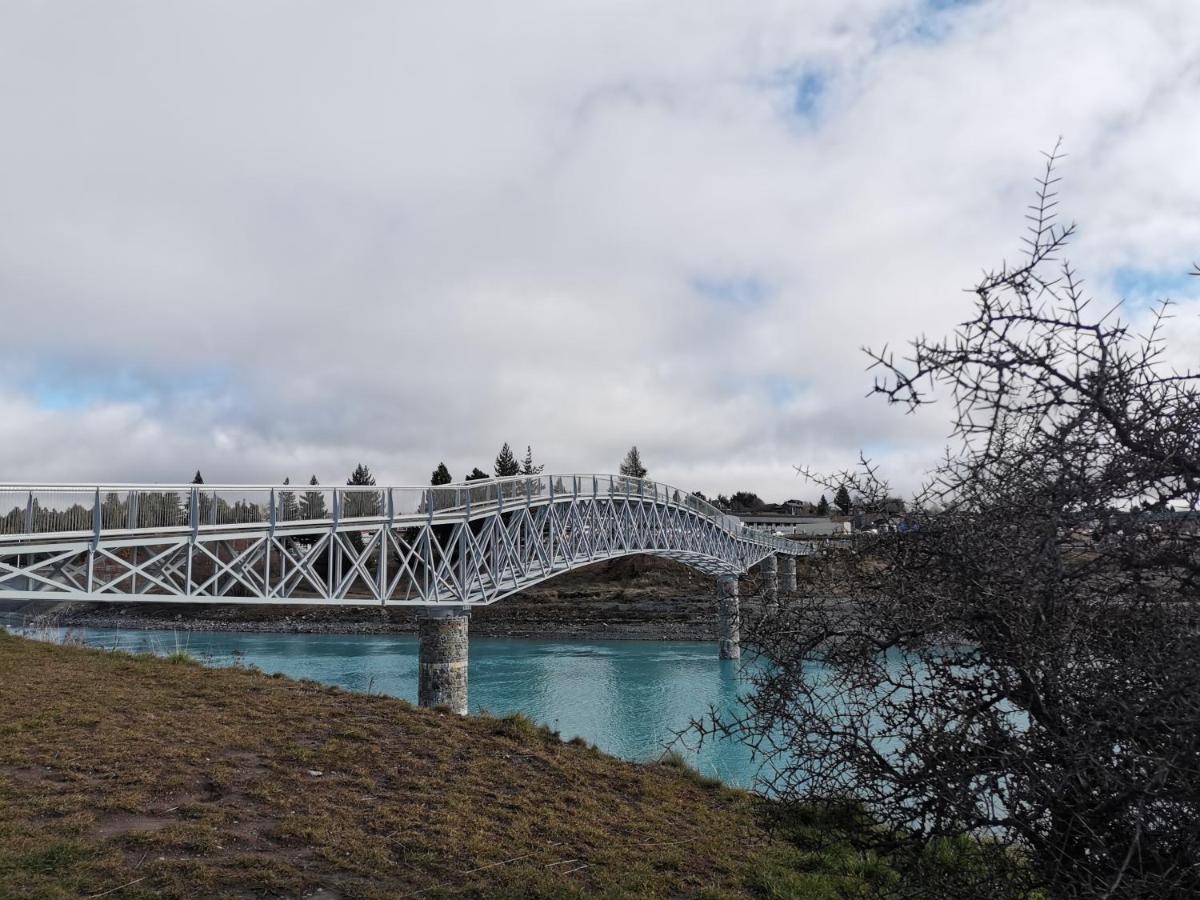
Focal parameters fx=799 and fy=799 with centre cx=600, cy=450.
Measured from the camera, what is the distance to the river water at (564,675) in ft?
82.1

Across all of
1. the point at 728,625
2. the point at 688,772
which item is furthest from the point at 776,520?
the point at 688,772

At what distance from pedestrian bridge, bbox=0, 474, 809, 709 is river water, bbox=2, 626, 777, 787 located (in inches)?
101

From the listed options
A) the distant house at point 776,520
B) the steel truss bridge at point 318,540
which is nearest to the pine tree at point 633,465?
the distant house at point 776,520

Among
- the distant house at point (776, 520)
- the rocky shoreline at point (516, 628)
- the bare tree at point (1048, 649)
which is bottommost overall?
the rocky shoreline at point (516, 628)

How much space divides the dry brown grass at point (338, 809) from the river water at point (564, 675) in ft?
22.0

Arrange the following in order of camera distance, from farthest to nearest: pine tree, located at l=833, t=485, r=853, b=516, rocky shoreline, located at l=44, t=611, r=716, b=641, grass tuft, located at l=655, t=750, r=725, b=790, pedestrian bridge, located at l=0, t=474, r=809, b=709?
rocky shoreline, located at l=44, t=611, r=716, b=641, pedestrian bridge, located at l=0, t=474, r=809, b=709, grass tuft, located at l=655, t=750, r=725, b=790, pine tree, located at l=833, t=485, r=853, b=516

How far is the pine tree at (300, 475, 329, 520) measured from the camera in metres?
24.2

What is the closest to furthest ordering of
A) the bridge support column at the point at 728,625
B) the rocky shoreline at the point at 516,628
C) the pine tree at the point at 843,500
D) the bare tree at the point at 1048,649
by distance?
the bare tree at the point at 1048,649 < the pine tree at the point at 843,500 < the bridge support column at the point at 728,625 < the rocky shoreline at the point at 516,628

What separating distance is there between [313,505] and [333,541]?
1269 mm

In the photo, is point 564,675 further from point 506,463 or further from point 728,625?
point 506,463

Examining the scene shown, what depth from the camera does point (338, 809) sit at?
825 cm

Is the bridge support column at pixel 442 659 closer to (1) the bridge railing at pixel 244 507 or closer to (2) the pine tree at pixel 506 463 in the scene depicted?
(1) the bridge railing at pixel 244 507

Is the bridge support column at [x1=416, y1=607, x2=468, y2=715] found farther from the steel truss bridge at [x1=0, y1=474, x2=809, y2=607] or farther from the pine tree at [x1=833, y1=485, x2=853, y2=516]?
the pine tree at [x1=833, y1=485, x2=853, y2=516]

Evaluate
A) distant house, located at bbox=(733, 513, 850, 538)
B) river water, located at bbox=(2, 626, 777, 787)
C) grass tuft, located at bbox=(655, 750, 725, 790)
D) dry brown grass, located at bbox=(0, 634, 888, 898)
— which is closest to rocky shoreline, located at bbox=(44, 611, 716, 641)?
river water, located at bbox=(2, 626, 777, 787)
